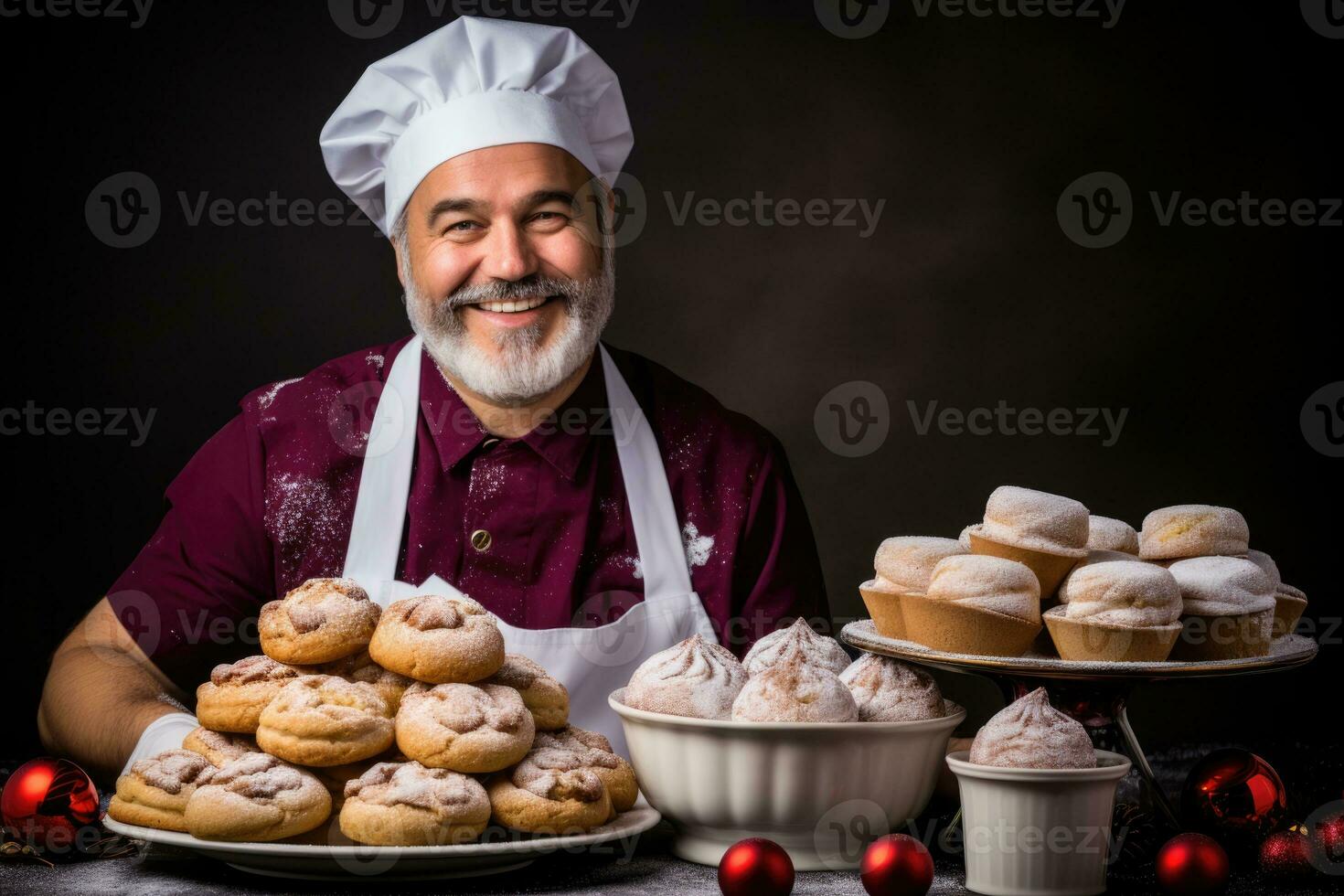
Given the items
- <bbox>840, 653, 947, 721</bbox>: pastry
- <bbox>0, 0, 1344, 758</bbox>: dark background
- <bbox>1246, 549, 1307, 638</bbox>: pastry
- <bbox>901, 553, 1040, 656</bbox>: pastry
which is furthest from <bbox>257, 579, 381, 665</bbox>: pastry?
<bbox>0, 0, 1344, 758</bbox>: dark background

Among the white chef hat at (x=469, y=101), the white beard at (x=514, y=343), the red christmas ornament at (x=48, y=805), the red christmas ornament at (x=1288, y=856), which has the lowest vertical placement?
the red christmas ornament at (x=1288, y=856)

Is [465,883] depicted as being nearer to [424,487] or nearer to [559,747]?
[559,747]

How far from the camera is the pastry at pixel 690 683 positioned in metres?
1.91

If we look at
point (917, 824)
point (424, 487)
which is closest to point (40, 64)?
point (424, 487)

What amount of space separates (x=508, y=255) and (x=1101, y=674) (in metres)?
1.60

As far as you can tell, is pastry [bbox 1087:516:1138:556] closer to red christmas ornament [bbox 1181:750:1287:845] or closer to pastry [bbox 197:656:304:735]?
red christmas ornament [bbox 1181:750:1287:845]

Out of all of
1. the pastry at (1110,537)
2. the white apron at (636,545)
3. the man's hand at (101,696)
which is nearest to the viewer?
the pastry at (1110,537)

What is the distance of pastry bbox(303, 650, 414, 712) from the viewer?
1.95 meters

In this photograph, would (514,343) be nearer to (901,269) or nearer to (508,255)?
(508,255)

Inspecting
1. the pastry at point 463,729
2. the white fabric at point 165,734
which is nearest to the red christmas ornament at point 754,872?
the pastry at point 463,729

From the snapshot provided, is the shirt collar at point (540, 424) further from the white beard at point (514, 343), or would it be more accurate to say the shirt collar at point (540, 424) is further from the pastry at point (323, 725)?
the pastry at point (323, 725)

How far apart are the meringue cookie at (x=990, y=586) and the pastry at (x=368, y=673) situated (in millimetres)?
736

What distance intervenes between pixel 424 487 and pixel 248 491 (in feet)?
1.28

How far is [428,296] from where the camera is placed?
3.11 meters
